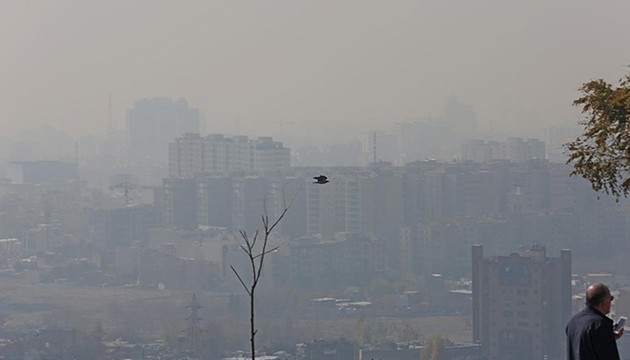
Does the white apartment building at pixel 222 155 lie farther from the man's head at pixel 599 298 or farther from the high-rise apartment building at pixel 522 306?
the man's head at pixel 599 298

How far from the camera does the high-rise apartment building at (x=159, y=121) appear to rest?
1916 inches

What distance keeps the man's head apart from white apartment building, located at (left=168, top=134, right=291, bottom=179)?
34846mm

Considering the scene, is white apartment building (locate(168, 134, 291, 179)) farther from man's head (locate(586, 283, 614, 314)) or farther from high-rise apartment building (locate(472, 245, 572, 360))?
man's head (locate(586, 283, 614, 314))

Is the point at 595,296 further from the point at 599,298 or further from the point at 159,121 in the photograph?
the point at 159,121

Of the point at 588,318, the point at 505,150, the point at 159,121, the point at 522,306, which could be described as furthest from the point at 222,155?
the point at 588,318

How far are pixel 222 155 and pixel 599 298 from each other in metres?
36.9

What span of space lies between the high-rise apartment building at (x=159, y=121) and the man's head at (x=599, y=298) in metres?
45.9

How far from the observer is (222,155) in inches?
1548

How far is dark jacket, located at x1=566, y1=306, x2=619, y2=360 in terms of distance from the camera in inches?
98.0

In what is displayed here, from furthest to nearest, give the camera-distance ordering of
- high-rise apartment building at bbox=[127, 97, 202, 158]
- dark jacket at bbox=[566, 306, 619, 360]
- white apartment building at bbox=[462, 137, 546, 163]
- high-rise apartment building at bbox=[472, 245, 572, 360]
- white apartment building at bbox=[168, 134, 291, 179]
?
high-rise apartment building at bbox=[127, 97, 202, 158], white apartment building at bbox=[168, 134, 291, 179], white apartment building at bbox=[462, 137, 546, 163], high-rise apartment building at bbox=[472, 245, 572, 360], dark jacket at bbox=[566, 306, 619, 360]

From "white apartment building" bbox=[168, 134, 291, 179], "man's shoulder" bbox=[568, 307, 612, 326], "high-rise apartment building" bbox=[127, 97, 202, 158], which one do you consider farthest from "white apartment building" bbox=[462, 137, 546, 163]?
"man's shoulder" bbox=[568, 307, 612, 326]

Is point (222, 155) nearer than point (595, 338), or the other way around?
point (595, 338)

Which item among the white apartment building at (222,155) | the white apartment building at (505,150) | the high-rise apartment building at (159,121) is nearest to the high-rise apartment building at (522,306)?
the white apartment building at (505,150)

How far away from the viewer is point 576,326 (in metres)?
2.52
